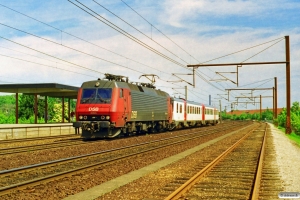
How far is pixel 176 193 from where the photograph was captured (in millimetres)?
9016

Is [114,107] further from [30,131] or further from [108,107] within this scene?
[30,131]

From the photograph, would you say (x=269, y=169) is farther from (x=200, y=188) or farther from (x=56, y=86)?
(x=56, y=86)

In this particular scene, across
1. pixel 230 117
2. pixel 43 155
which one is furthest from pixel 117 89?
pixel 230 117

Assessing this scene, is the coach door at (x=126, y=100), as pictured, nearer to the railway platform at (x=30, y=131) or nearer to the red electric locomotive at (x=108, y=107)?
the red electric locomotive at (x=108, y=107)

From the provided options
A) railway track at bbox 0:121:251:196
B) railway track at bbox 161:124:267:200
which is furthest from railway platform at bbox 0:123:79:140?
railway track at bbox 161:124:267:200

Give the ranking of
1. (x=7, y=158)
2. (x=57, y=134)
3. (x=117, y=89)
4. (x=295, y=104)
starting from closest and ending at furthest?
(x=7, y=158), (x=117, y=89), (x=57, y=134), (x=295, y=104)

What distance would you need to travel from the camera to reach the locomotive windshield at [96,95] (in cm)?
2538

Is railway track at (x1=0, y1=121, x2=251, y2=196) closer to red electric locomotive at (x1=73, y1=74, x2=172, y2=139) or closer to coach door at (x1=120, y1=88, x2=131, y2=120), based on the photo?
red electric locomotive at (x1=73, y1=74, x2=172, y2=139)

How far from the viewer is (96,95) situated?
2564 cm

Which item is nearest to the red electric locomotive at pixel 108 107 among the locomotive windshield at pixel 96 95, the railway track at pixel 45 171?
the locomotive windshield at pixel 96 95

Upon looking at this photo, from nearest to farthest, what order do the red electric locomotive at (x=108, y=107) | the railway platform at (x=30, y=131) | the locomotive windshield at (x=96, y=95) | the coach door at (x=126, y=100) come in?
1. the red electric locomotive at (x=108, y=107)
2. the locomotive windshield at (x=96, y=95)
3. the coach door at (x=126, y=100)
4. the railway platform at (x=30, y=131)

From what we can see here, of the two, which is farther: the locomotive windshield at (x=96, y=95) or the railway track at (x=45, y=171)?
the locomotive windshield at (x=96, y=95)

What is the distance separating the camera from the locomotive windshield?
25375 millimetres

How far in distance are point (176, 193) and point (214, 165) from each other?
5.74 m
